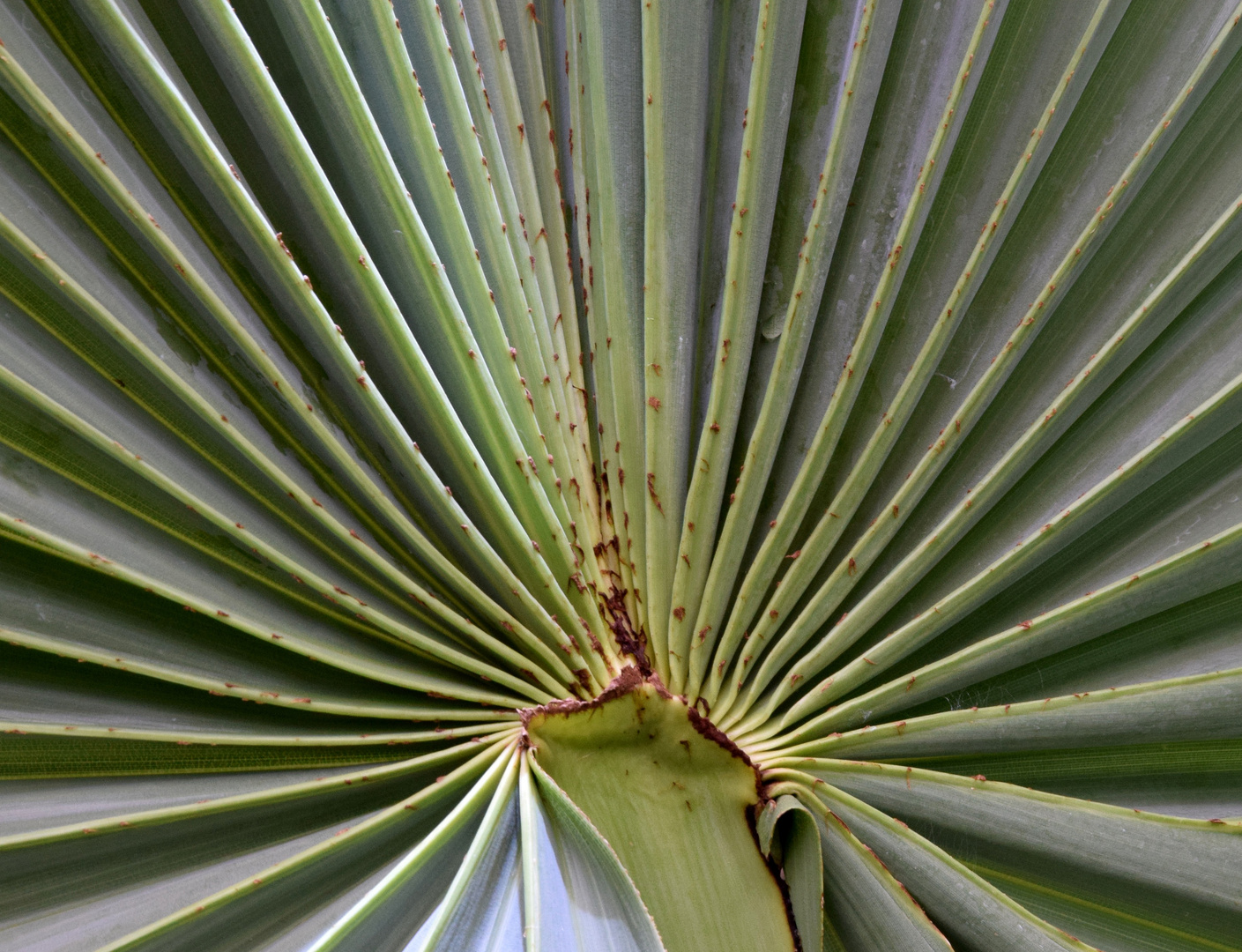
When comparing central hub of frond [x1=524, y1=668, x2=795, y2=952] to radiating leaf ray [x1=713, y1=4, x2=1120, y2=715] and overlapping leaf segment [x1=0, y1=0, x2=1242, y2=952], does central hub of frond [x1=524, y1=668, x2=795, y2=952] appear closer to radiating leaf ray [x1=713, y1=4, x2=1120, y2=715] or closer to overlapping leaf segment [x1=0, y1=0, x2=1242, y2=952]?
overlapping leaf segment [x1=0, y1=0, x2=1242, y2=952]

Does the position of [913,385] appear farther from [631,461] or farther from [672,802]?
[672,802]

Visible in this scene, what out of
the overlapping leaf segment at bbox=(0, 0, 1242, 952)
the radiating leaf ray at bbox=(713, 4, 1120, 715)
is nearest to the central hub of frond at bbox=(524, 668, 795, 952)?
the overlapping leaf segment at bbox=(0, 0, 1242, 952)

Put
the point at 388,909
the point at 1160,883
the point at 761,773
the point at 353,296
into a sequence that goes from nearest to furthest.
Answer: the point at 388,909 < the point at 1160,883 < the point at 353,296 < the point at 761,773

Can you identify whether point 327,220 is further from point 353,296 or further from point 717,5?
point 717,5

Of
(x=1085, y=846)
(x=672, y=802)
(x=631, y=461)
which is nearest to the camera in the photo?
(x=1085, y=846)

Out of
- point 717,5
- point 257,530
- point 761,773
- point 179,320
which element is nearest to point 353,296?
point 179,320

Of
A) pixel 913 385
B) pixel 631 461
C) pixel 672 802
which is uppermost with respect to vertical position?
pixel 913 385

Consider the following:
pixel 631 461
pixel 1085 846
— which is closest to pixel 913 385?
pixel 631 461
